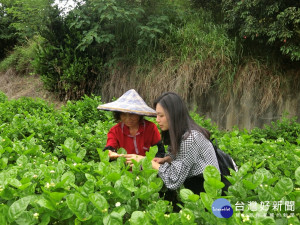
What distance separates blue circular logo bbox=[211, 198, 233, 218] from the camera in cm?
104

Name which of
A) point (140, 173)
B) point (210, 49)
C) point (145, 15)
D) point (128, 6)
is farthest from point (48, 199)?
point (145, 15)

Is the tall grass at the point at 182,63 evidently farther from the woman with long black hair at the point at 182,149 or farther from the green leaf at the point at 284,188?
the green leaf at the point at 284,188

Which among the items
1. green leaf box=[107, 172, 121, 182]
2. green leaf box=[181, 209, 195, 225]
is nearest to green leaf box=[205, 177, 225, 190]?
green leaf box=[181, 209, 195, 225]

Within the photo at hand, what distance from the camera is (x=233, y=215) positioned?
1024 millimetres

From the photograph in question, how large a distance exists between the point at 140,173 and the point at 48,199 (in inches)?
23.0

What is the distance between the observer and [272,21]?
14.9ft

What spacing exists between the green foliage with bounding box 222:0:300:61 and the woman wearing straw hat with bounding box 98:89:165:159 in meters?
2.90

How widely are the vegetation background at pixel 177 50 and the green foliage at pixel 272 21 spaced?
0.01 metres

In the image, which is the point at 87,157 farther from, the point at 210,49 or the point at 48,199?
the point at 210,49

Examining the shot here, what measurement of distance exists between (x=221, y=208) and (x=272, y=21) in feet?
14.3

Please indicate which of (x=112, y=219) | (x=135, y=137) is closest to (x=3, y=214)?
(x=112, y=219)

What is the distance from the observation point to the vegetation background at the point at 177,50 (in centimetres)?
487

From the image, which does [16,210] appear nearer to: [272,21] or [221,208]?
[221,208]

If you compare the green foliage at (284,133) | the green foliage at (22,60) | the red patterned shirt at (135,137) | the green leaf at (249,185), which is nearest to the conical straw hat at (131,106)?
the red patterned shirt at (135,137)
